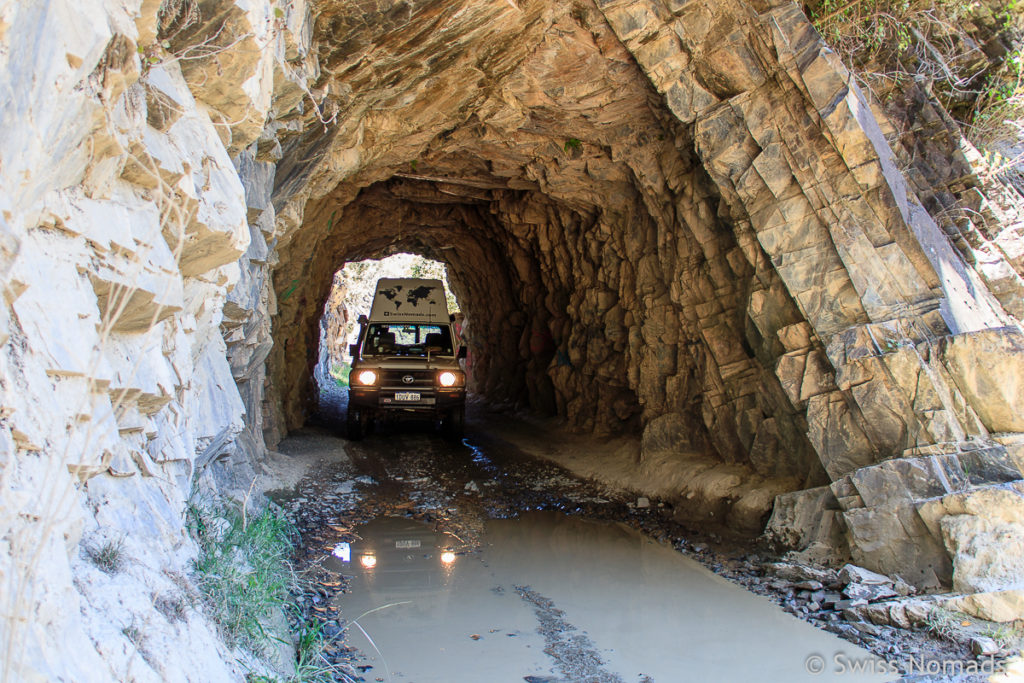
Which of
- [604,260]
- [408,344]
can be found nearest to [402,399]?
[408,344]

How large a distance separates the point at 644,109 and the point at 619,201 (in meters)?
1.94

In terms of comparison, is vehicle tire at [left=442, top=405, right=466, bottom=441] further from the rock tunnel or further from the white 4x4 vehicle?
the rock tunnel

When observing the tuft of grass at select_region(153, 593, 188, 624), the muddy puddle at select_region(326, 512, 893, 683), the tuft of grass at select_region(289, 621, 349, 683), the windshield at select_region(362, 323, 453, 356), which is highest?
the windshield at select_region(362, 323, 453, 356)

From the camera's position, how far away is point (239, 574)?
3750 mm

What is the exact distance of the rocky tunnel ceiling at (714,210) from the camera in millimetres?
6043

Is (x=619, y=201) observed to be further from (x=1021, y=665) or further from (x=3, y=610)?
(x=3, y=610)

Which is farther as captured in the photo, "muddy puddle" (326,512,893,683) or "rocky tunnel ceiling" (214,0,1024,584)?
"rocky tunnel ceiling" (214,0,1024,584)

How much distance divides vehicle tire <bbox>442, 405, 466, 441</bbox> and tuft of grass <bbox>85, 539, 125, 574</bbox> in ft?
31.3

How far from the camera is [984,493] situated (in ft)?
16.6

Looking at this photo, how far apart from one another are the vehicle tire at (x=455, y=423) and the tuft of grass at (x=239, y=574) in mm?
6873

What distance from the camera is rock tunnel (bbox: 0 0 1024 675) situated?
2584 millimetres

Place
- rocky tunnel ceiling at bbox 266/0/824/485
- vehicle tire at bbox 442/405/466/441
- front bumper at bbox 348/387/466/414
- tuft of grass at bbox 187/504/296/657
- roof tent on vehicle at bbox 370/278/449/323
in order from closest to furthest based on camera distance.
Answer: tuft of grass at bbox 187/504/296/657, rocky tunnel ceiling at bbox 266/0/824/485, front bumper at bbox 348/387/466/414, vehicle tire at bbox 442/405/466/441, roof tent on vehicle at bbox 370/278/449/323

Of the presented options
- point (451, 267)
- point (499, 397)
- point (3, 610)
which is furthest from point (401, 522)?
point (451, 267)

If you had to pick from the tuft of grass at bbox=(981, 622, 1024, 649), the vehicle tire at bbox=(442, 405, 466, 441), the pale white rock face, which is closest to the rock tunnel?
the pale white rock face
